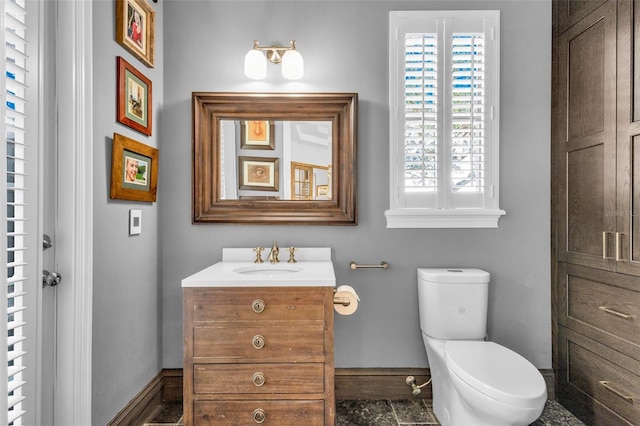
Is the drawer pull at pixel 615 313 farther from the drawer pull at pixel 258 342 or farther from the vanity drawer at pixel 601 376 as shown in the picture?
the drawer pull at pixel 258 342

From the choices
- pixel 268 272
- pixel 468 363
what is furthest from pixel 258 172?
pixel 468 363

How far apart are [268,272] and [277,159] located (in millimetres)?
664

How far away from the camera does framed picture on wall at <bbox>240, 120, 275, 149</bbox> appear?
2170 mm

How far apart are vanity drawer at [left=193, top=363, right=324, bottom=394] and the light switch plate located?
775 millimetres

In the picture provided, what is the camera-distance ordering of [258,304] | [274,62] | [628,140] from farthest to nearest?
[274,62]
[628,140]
[258,304]

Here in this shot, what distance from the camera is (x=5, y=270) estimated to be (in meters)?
1.12

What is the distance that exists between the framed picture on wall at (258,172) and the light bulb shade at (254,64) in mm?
470

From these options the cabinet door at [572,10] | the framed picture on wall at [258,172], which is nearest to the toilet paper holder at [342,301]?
the framed picture on wall at [258,172]

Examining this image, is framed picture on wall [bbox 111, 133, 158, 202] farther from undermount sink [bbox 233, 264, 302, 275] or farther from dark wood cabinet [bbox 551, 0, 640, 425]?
dark wood cabinet [bbox 551, 0, 640, 425]

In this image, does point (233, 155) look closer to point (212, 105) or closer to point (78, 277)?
point (212, 105)

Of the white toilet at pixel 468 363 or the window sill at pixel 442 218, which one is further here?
the window sill at pixel 442 218

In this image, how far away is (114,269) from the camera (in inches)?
66.3

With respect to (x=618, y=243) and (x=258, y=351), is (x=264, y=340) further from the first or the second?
(x=618, y=243)

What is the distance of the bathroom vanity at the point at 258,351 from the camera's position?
5.13 ft
